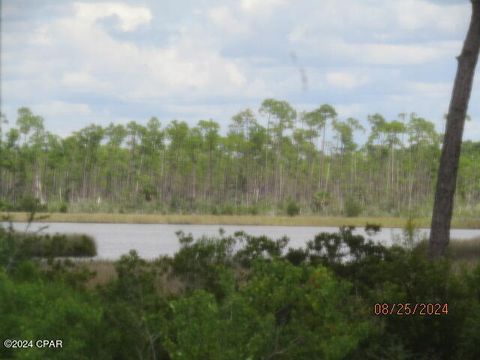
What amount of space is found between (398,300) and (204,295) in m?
2.86

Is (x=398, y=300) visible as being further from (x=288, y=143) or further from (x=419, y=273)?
(x=288, y=143)

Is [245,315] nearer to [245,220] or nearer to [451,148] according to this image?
[451,148]

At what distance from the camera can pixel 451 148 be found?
13078 mm

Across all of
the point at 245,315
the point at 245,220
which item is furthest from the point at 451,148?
the point at 245,220

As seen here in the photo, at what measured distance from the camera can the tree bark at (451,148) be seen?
13.0 m

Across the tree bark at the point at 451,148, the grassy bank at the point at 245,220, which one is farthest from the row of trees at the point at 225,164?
the tree bark at the point at 451,148

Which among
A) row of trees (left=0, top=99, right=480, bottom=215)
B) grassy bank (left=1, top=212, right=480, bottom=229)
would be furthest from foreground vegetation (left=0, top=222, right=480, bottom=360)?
row of trees (left=0, top=99, right=480, bottom=215)

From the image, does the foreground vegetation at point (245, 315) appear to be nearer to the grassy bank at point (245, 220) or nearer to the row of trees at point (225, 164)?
the grassy bank at point (245, 220)

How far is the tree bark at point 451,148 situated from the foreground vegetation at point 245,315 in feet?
12.2

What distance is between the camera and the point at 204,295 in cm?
586

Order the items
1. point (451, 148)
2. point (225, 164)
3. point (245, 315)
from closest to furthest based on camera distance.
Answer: point (245, 315) < point (451, 148) < point (225, 164)

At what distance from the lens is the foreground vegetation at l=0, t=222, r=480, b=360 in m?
5.87

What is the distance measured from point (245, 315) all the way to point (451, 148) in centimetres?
778

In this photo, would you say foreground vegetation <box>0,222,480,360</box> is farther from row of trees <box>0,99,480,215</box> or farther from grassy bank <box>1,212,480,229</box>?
row of trees <box>0,99,480,215</box>
